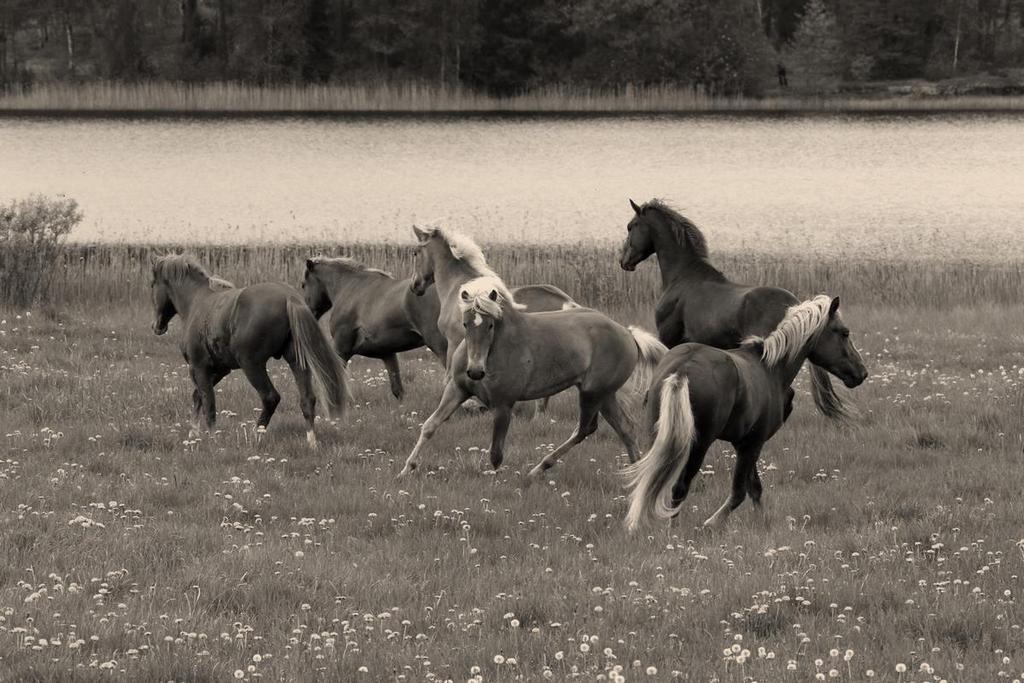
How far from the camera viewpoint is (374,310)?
1400 centimetres

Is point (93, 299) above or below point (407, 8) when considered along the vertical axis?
below

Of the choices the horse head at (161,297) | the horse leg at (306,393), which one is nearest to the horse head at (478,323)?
the horse leg at (306,393)

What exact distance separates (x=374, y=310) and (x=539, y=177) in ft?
104

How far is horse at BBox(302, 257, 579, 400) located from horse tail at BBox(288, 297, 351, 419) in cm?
166

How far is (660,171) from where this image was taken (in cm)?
4653

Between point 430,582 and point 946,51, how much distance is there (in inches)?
3182

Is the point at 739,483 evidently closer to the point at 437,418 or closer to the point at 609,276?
the point at 437,418

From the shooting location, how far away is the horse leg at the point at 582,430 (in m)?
10.9

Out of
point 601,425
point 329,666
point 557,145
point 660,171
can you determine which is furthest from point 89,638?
point 557,145

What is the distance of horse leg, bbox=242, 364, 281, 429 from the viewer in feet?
38.6

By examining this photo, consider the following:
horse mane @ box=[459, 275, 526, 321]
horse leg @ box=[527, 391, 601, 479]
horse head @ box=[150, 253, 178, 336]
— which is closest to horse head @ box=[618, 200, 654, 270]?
horse leg @ box=[527, 391, 601, 479]

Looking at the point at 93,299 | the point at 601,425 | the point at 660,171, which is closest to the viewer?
the point at 601,425

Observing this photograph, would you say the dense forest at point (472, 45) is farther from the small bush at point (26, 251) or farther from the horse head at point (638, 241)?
the horse head at point (638, 241)

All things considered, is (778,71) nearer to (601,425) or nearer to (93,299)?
(93,299)
